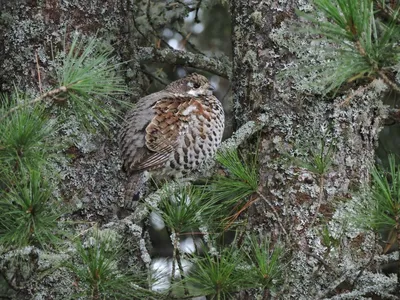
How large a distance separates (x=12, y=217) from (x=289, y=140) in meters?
1.60

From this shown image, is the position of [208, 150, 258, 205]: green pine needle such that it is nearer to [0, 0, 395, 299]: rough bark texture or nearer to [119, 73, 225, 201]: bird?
[0, 0, 395, 299]: rough bark texture

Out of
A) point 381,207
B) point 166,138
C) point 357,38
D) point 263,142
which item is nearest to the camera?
point 357,38

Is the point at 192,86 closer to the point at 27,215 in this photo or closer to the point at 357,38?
the point at 27,215

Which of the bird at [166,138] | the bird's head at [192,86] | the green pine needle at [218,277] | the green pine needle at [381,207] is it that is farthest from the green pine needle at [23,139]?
the bird's head at [192,86]

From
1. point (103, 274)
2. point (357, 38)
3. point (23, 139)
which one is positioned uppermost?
point (357, 38)

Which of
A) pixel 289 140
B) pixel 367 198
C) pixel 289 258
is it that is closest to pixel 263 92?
pixel 289 140

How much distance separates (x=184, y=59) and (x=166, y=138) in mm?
545

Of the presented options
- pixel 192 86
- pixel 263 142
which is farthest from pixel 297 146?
pixel 192 86

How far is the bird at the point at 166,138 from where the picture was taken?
15.4 feet

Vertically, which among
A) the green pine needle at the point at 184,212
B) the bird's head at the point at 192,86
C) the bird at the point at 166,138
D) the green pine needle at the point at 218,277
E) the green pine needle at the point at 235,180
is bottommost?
the bird at the point at 166,138

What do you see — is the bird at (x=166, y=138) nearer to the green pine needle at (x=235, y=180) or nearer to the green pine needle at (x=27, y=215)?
the green pine needle at (x=235, y=180)

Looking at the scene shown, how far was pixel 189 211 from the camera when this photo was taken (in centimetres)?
317

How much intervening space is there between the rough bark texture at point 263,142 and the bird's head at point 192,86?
0.21 m

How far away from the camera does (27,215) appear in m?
2.90
